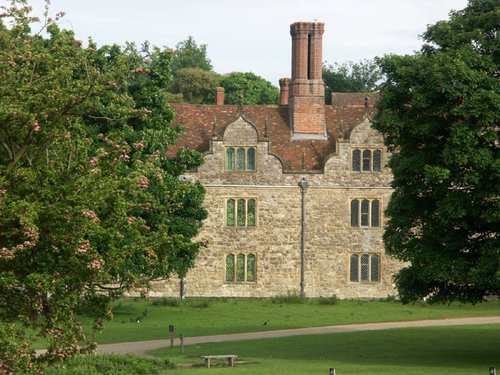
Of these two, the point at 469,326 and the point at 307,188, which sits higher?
the point at 307,188

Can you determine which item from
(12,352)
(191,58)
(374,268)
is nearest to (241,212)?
(374,268)

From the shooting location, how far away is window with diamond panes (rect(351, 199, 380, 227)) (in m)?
61.2

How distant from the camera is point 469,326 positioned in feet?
148

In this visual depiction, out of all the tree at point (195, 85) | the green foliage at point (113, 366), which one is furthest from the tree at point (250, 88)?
the green foliage at point (113, 366)

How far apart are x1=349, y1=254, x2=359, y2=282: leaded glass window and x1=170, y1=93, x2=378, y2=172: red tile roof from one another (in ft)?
15.1

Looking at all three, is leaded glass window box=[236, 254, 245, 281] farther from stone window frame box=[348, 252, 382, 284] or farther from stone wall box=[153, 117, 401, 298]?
stone window frame box=[348, 252, 382, 284]

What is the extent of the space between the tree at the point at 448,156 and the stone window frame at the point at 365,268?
24884 millimetres

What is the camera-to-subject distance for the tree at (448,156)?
32844mm

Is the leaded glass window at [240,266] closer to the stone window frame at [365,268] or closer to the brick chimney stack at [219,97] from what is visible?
the stone window frame at [365,268]

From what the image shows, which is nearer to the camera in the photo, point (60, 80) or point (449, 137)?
point (60, 80)

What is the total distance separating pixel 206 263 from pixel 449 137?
2825cm

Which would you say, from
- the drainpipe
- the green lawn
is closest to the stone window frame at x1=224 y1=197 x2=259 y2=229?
the drainpipe

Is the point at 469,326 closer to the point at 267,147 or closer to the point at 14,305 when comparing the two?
the point at 267,147

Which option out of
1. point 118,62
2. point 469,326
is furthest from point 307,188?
point 118,62
